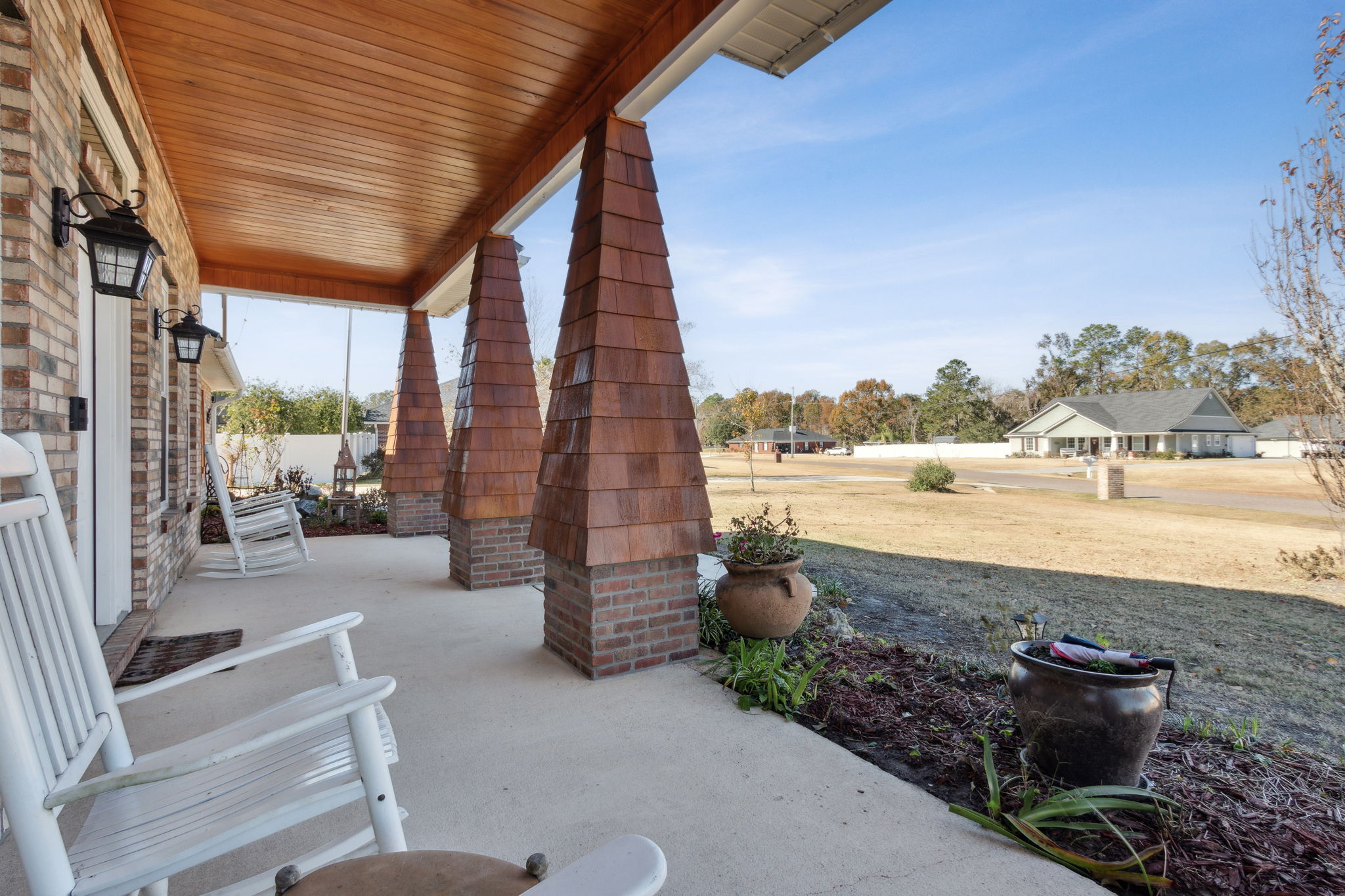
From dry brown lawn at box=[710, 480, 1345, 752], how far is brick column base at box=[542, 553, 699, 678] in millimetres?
1785

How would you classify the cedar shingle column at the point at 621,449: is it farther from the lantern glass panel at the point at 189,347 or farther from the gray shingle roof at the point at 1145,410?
the gray shingle roof at the point at 1145,410

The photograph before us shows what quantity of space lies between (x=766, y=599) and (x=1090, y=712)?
158 centimetres

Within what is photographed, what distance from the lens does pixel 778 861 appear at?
5.28ft

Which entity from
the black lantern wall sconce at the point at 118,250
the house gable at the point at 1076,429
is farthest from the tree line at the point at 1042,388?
the black lantern wall sconce at the point at 118,250

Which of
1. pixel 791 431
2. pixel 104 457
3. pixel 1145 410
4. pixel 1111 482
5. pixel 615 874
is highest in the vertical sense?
pixel 1145 410

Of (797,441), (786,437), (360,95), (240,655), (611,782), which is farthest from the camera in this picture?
(797,441)

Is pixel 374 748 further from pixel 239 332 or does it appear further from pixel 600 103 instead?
pixel 239 332

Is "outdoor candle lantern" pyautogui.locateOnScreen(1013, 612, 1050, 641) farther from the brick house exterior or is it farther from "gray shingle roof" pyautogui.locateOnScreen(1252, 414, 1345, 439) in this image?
"gray shingle roof" pyautogui.locateOnScreen(1252, 414, 1345, 439)

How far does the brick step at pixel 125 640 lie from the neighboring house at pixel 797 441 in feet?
179

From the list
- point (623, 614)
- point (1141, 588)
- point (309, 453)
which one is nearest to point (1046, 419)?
point (1141, 588)

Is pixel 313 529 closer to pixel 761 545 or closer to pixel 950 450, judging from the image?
pixel 761 545

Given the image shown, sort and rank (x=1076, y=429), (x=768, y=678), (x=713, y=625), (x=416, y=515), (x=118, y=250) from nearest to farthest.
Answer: (x=118, y=250)
(x=768, y=678)
(x=713, y=625)
(x=416, y=515)
(x=1076, y=429)

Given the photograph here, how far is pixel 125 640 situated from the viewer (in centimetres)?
309

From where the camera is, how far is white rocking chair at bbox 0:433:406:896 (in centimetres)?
87
